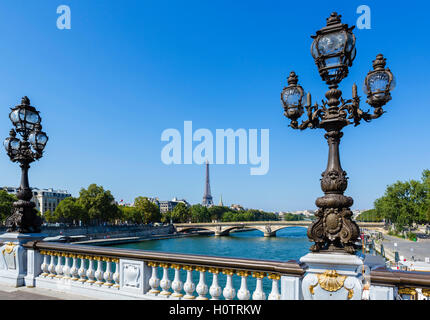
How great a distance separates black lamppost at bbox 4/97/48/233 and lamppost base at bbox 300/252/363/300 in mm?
6783

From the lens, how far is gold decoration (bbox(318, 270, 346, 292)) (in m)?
4.04

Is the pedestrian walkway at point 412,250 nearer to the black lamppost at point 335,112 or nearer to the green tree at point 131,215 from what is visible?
the black lamppost at point 335,112

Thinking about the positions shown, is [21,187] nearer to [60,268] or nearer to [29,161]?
[29,161]

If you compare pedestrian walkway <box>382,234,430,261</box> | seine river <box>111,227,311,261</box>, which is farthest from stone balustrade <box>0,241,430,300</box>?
pedestrian walkway <box>382,234,430,261</box>

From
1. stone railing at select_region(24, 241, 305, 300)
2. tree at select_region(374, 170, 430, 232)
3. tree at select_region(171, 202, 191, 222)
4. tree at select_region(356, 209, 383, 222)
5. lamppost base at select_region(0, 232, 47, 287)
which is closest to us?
stone railing at select_region(24, 241, 305, 300)

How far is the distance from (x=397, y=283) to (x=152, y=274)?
3838 millimetres

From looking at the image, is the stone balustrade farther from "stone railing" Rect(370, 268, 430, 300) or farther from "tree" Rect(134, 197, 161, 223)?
"tree" Rect(134, 197, 161, 223)

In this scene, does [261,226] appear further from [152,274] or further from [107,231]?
[152,274]

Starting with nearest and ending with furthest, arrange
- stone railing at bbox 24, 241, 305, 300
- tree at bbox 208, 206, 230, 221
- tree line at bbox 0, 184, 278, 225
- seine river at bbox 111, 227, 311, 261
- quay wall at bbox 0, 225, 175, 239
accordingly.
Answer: stone railing at bbox 24, 241, 305, 300, seine river at bbox 111, 227, 311, 261, quay wall at bbox 0, 225, 175, 239, tree line at bbox 0, 184, 278, 225, tree at bbox 208, 206, 230, 221

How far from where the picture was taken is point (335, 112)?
14.5 feet

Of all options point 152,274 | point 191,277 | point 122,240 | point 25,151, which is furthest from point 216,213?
point 191,277

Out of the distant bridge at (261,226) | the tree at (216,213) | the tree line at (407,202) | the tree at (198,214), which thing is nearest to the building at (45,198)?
the tree at (198,214)
